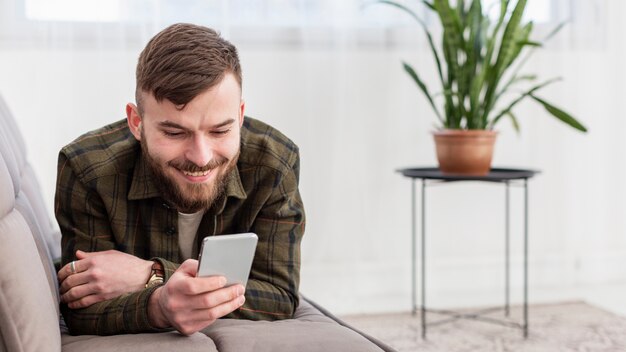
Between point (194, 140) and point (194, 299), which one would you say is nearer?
point (194, 299)

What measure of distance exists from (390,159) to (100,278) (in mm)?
1906

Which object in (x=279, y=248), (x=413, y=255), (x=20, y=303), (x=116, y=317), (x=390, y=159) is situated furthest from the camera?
(x=390, y=159)

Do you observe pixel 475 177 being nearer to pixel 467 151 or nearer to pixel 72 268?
pixel 467 151

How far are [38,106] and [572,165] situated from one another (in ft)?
6.48

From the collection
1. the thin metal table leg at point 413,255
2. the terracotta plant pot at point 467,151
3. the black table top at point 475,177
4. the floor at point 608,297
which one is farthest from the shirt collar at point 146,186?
the floor at point 608,297

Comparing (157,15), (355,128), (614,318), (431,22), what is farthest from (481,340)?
(157,15)

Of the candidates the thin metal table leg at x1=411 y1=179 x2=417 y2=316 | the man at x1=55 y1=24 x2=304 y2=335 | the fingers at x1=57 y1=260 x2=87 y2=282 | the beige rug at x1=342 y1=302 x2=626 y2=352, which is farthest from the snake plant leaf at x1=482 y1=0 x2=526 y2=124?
the fingers at x1=57 y1=260 x2=87 y2=282

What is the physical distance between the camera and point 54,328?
3.55 feet

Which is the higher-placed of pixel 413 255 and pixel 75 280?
pixel 75 280

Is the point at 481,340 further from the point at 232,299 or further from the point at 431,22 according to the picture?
the point at 232,299

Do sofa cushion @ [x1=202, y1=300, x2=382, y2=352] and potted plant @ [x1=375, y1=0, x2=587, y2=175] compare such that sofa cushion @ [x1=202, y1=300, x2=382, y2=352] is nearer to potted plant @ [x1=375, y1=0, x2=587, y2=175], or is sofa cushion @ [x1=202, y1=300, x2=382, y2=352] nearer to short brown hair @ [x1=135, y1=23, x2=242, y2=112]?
short brown hair @ [x1=135, y1=23, x2=242, y2=112]

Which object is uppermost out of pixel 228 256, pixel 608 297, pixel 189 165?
pixel 189 165

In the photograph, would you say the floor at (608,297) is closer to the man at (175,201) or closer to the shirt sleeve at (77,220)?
the man at (175,201)

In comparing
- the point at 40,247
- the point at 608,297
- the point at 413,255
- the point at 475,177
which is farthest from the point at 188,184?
the point at 608,297
